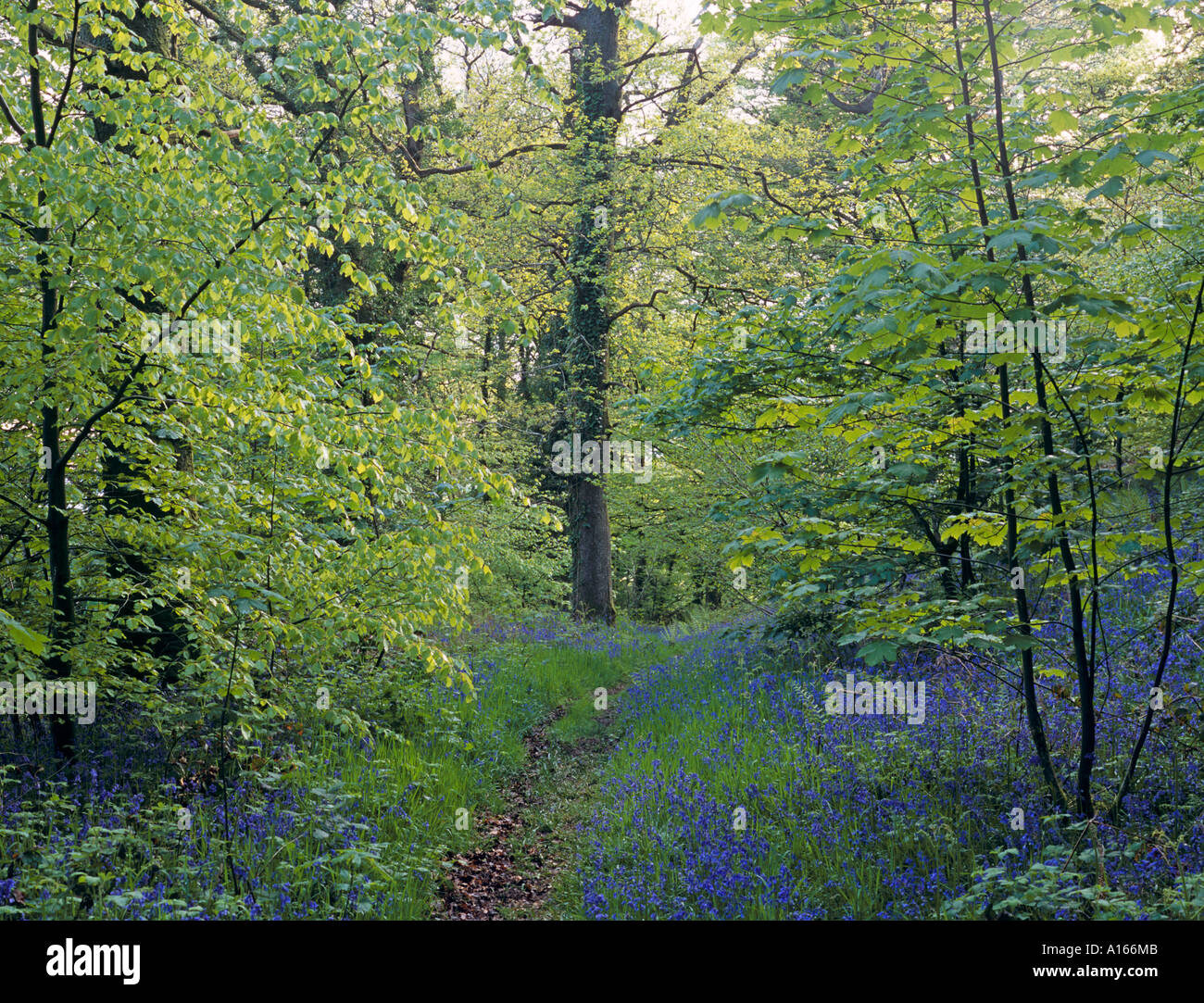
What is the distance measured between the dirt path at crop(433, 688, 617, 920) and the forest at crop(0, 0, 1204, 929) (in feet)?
0.18

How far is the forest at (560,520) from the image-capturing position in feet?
13.1

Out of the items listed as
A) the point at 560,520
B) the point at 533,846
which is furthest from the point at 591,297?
the point at 533,846

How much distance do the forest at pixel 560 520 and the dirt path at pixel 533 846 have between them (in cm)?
5

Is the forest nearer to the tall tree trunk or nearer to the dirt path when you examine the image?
the dirt path

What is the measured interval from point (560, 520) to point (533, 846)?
108 inches

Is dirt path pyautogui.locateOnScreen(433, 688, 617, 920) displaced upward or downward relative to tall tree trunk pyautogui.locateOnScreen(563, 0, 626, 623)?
downward

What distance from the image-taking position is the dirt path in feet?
17.4

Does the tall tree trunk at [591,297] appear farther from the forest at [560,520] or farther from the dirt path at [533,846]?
the forest at [560,520]

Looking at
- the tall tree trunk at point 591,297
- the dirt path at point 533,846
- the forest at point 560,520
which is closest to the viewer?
the forest at point 560,520

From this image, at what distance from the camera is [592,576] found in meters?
17.4

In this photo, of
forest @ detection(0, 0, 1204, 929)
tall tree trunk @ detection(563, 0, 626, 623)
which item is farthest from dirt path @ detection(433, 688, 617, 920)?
tall tree trunk @ detection(563, 0, 626, 623)

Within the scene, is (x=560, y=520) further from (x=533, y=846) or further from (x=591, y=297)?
(x=591, y=297)

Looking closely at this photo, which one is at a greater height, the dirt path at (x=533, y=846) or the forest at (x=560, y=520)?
the forest at (x=560, y=520)

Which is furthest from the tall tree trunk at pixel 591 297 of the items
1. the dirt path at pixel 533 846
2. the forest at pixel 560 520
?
the forest at pixel 560 520
